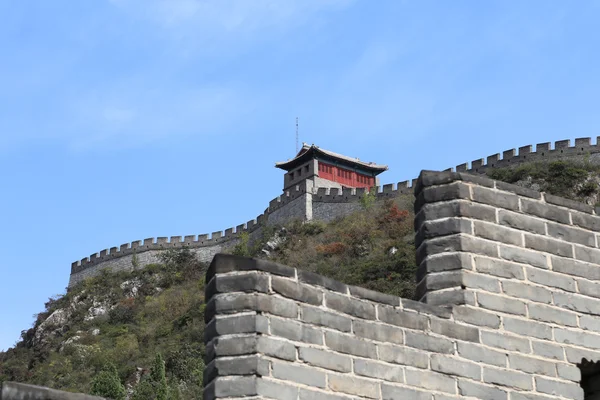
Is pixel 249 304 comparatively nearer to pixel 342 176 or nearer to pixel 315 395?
pixel 315 395

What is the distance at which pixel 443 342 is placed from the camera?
802 centimetres

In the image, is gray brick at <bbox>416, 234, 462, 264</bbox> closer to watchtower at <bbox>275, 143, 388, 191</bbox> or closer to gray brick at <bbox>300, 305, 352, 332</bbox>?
gray brick at <bbox>300, 305, 352, 332</bbox>

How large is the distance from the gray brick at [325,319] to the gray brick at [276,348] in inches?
10.0

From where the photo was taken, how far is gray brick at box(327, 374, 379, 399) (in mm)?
7383

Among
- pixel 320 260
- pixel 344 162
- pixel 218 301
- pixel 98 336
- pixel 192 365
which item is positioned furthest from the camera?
pixel 344 162

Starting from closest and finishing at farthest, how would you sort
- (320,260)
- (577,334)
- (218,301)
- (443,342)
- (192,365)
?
(218,301) < (443,342) < (577,334) < (192,365) < (320,260)

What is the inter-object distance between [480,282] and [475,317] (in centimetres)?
33

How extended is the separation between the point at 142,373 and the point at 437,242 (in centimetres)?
4222

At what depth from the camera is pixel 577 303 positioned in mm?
8781

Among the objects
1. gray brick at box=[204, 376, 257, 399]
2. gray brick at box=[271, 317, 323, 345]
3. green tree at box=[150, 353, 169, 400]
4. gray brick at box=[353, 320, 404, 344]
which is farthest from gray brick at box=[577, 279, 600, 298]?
green tree at box=[150, 353, 169, 400]

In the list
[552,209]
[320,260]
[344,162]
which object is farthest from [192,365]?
[552,209]

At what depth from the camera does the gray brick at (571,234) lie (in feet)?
29.6

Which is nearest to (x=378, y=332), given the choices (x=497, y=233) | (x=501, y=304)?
(x=501, y=304)

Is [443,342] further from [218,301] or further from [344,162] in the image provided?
[344,162]
